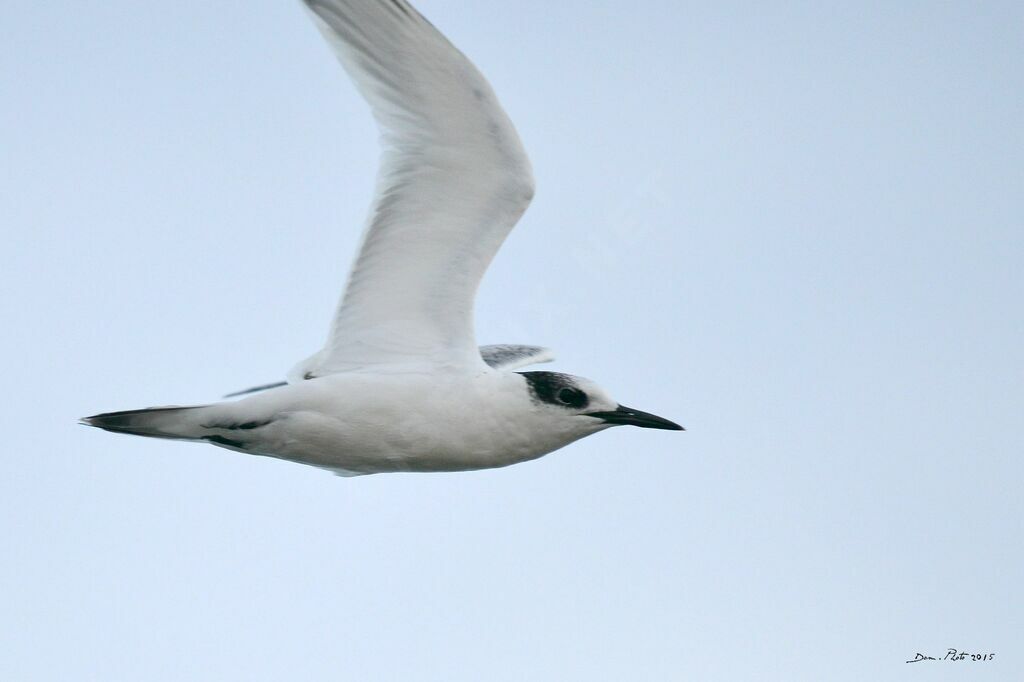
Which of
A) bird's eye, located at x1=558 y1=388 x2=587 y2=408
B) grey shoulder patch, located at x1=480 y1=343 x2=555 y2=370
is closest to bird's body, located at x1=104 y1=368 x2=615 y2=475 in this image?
bird's eye, located at x1=558 y1=388 x2=587 y2=408

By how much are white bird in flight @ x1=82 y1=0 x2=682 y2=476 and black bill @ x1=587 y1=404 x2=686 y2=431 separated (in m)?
0.02

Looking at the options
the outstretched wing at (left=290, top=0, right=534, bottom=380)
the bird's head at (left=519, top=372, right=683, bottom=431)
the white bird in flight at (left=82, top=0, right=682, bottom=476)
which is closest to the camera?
the outstretched wing at (left=290, top=0, right=534, bottom=380)

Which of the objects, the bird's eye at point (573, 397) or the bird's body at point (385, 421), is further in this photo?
the bird's eye at point (573, 397)

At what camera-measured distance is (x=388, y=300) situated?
447 inches

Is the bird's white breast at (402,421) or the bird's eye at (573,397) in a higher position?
the bird's eye at (573,397)

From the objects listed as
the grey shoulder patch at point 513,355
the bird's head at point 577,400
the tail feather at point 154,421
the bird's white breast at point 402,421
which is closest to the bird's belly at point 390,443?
the bird's white breast at point 402,421

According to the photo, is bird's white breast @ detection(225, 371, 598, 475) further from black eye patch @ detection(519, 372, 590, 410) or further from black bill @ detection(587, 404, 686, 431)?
black bill @ detection(587, 404, 686, 431)

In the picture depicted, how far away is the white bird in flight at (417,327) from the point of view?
10.7 m

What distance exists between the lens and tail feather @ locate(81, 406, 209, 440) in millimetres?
10891

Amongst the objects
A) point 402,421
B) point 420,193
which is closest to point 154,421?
point 402,421

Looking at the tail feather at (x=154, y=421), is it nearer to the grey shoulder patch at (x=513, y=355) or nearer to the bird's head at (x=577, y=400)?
the bird's head at (x=577, y=400)

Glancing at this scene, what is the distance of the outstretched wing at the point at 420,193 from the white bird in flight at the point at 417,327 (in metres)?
0.01

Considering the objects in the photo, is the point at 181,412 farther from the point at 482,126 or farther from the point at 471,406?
the point at 482,126

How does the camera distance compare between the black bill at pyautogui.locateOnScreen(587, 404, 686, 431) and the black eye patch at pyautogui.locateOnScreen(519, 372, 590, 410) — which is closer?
the black eye patch at pyautogui.locateOnScreen(519, 372, 590, 410)
